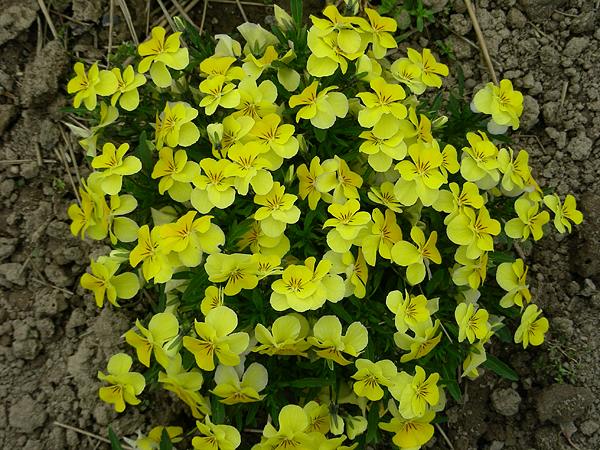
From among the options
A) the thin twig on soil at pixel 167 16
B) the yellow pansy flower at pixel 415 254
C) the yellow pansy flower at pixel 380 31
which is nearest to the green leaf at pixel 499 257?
the yellow pansy flower at pixel 415 254

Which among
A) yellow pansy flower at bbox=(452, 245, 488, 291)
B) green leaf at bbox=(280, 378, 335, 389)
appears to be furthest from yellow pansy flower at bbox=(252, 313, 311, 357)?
yellow pansy flower at bbox=(452, 245, 488, 291)

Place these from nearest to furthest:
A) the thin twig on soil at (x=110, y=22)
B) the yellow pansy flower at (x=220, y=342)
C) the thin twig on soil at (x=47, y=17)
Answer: the yellow pansy flower at (x=220, y=342) → the thin twig on soil at (x=47, y=17) → the thin twig on soil at (x=110, y=22)

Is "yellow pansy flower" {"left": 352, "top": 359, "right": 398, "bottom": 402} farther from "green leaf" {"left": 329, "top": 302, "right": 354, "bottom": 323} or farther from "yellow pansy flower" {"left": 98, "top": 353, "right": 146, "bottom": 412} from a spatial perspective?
"yellow pansy flower" {"left": 98, "top": 353, "right": 146, "bottom": 412}

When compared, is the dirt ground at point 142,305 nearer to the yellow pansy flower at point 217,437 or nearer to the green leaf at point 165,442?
the green leaf at point 165,442

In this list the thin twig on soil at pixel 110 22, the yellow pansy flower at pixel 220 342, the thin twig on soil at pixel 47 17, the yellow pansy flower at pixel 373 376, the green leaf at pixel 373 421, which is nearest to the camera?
the yellow pansy flower at pixel 220 342

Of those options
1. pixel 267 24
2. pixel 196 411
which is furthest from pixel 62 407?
pixel 267 24

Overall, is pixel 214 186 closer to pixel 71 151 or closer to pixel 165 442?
pixel 165 442

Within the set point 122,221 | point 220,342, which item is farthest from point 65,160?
point 220,342
